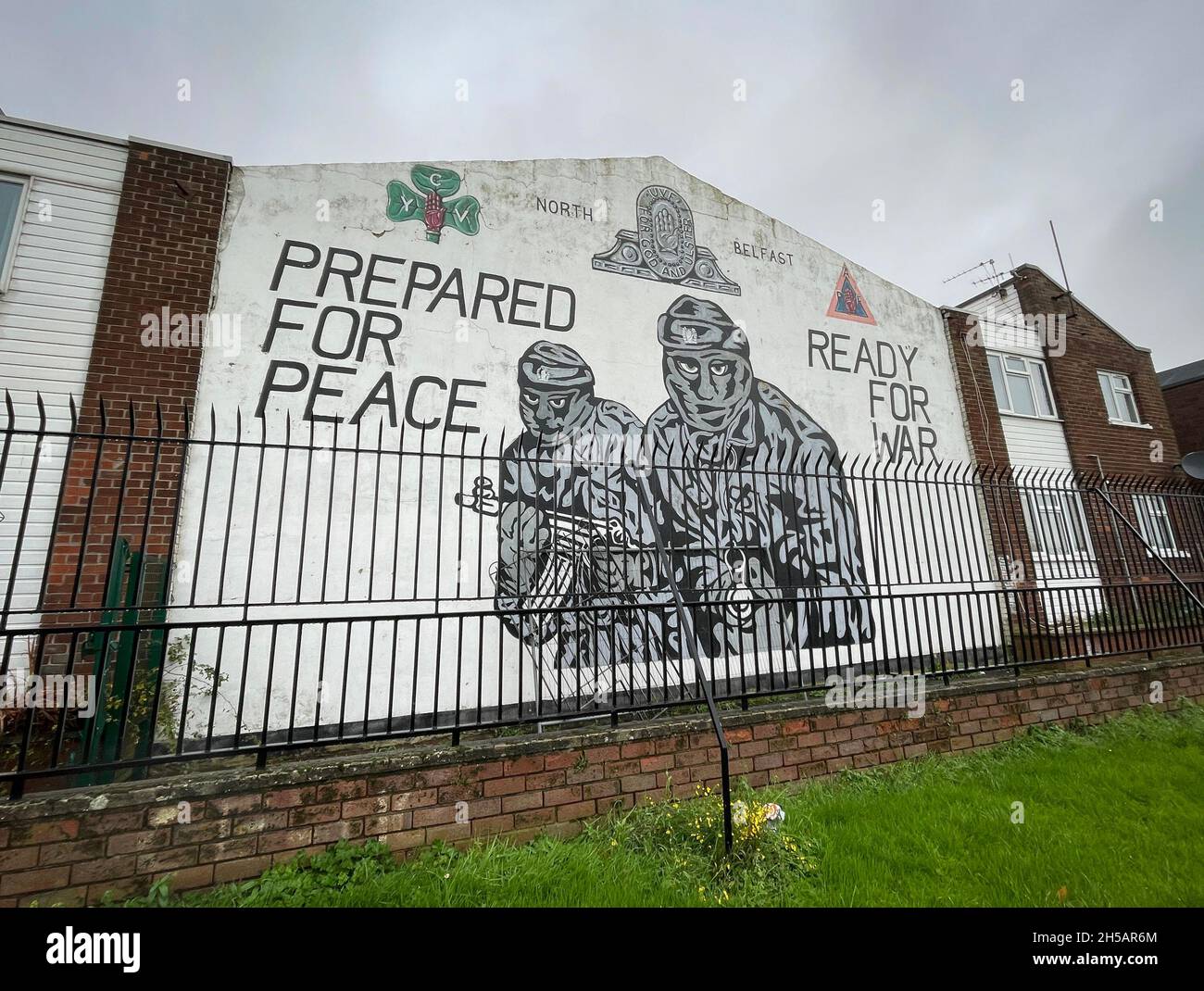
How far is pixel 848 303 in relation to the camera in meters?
9.09

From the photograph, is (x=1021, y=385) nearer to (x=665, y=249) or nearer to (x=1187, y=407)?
(x=665, y=249)

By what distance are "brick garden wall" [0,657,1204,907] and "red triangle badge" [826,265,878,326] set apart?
6504 millimetres

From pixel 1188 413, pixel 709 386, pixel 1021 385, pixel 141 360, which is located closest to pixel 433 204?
pixel 141 360

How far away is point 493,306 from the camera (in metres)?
6.70

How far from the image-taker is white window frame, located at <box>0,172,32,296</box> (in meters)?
5.20

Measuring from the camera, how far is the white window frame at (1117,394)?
1164 cm

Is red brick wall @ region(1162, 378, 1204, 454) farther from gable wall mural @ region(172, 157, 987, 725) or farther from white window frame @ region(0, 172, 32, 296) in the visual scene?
white window frame @ region(0, 172, 32, 296)

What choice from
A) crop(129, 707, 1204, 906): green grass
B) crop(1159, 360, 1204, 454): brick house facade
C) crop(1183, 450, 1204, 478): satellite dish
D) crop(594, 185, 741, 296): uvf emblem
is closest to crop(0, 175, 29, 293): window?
crop(129, 707, 1204, 906): green grass

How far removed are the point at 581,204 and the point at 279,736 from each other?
7190 millimetres

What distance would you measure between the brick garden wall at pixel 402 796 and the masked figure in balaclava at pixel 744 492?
6.97 ft

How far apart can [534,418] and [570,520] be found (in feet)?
4.26

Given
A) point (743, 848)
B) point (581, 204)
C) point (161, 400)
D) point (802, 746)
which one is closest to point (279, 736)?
point (161, 400)
